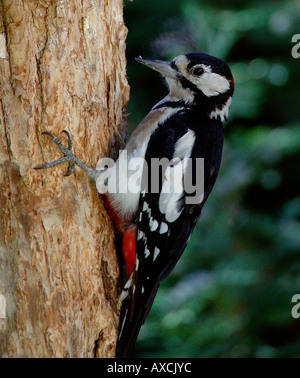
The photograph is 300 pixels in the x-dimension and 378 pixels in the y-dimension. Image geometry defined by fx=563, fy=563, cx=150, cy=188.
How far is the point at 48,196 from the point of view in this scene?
87.8 inches

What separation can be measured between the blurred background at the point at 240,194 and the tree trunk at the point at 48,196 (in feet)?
3.72

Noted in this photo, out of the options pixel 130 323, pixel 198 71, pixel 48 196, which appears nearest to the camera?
pixel 48 196

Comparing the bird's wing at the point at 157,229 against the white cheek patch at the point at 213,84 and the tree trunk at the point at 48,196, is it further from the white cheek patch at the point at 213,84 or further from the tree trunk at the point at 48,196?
the white cheek patch at the point at 213,84

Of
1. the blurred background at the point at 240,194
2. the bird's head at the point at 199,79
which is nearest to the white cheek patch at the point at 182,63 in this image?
the bird's head at the point at 199,79

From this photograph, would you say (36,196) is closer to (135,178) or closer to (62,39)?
(135,178)

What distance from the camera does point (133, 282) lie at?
7.93 feet

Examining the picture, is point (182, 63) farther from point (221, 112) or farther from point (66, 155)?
point (66, 155)

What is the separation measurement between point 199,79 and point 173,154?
0.44 metres

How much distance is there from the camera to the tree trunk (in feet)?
7.15

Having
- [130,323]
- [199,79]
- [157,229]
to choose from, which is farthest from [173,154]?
[130,323]

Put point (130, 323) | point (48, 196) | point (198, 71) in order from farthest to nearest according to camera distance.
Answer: point (198, 71) → point (130, 323) → point (48, 196)

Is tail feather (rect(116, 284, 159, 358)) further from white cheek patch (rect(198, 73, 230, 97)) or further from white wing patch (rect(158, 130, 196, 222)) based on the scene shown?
white cheek patch (rect(198, 73, 230, 97))

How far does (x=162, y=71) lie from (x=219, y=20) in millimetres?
1338
